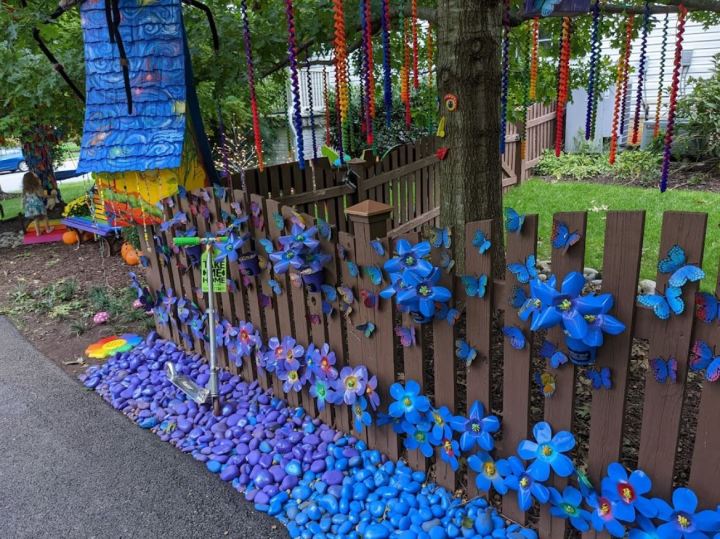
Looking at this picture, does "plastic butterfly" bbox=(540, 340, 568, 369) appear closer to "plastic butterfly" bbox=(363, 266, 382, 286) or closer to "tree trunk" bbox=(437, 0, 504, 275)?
"plastic butterfly" bbox=(363, 266, 382, 286)

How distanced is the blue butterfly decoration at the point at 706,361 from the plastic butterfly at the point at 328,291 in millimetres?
1544

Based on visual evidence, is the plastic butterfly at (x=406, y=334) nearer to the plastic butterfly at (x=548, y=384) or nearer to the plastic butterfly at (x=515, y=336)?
the plastic butterfly at (x=515, y=336)

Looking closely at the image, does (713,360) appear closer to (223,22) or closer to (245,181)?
(245,181)

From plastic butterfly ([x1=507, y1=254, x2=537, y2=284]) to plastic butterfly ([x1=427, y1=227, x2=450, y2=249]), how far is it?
0.92 feet

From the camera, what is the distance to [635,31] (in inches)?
205

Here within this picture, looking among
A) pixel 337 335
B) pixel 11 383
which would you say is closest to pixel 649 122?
pixel 337 335

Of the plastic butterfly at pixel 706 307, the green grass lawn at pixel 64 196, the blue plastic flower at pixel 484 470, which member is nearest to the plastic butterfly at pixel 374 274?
the blue plastic flower at pixel 484 470

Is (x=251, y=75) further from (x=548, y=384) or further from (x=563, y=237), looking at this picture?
(x=548, y=384)

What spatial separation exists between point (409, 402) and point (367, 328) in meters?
0.38

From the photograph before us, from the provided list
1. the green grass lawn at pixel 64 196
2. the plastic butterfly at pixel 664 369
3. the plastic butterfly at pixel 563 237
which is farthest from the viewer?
the green grass lawn at pixel 64 196

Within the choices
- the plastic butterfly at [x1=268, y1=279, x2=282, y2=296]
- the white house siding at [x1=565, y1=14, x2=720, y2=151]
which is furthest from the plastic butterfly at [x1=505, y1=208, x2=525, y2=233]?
the white house siding at [x1=565, y1=14, x2=720, y2=151]

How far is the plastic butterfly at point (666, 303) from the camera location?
5.47ft

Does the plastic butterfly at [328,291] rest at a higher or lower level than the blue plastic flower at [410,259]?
lower

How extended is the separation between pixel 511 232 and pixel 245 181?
2.58 metres
